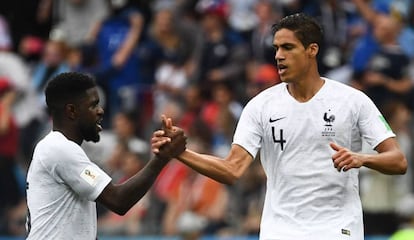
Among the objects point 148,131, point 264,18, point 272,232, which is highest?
point 264,18

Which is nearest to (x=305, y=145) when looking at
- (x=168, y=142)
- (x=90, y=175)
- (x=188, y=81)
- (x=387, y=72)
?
(x=168, y=142)

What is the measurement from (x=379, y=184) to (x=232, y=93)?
7.97 feet

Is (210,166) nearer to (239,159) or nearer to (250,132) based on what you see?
(239,159)

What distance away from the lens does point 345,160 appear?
324 inches

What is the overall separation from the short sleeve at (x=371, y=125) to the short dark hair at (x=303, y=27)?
1.86 feet

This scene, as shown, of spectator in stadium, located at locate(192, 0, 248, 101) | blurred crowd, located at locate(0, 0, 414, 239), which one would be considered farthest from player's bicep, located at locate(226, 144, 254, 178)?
spectator in stadium, located at locate(192, 0, 248, 101)

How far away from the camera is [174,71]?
55.4ft

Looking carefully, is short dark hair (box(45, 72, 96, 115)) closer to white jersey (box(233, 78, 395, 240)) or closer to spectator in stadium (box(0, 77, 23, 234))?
white jersey (box(233, 78, 395, 240))

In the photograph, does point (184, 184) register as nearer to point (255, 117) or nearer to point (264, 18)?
point (264, 18)

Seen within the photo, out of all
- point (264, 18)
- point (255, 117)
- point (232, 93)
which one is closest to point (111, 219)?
point (232, 93)

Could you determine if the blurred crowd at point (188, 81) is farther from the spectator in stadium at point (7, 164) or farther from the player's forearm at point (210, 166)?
the player's forearm at point (210, 166)

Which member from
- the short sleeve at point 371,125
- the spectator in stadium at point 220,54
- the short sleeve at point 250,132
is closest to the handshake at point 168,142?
the short sleeve at point 250,132

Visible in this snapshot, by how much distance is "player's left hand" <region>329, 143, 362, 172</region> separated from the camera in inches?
324

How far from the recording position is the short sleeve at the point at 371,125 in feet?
28.8
